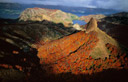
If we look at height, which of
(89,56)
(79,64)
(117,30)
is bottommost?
(79,64)

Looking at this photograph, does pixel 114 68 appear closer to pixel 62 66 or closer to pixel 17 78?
pixel 62 66

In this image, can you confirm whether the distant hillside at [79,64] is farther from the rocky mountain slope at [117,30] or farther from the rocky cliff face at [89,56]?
the rocky mountain slope at [117,30]

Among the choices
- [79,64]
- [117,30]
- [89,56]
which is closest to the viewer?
[79,64]

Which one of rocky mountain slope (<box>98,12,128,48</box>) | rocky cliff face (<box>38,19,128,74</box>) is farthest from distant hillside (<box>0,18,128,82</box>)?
rocky mountain slope (<box>98,12,128,48</box>)

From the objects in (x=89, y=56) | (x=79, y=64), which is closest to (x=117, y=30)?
(x=89, y=56)

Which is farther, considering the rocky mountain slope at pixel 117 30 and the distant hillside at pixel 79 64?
the rocky mountain slope at pixel 117 30

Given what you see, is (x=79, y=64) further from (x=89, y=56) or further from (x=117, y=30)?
(x=117, y=30)

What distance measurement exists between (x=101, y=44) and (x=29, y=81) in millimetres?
21023

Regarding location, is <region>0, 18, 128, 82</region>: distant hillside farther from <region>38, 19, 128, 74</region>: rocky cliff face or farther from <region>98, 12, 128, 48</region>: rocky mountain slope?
<region>98, 12, 128, 48</region>: rocky mountain slope

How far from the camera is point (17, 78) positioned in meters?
16.2

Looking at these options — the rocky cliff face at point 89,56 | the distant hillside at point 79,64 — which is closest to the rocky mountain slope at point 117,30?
the rocky cliff face at point 89,56

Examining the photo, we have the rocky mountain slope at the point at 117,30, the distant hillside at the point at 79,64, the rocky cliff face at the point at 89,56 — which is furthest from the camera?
the rocky mountain slope at the point at 117,30

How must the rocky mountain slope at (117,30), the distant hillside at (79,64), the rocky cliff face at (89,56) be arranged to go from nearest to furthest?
the distant hillside at (79,64)
the rocky cliff face at (89,56)
the rocky mountain slope at (117,30)

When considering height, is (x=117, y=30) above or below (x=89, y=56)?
above
